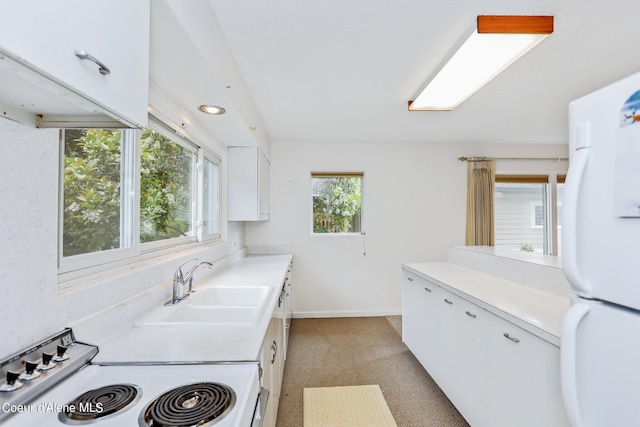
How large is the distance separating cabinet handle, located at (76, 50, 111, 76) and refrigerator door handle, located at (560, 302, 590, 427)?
4.97 ft

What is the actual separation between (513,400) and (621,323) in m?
0.80

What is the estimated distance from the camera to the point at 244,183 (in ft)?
10.2

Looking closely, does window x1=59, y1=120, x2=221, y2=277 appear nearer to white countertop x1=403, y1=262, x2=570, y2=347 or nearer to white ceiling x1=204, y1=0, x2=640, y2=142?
white ceiling x1=204, y1=0, x2=640, y2=142

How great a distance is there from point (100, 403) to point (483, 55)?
248 cm

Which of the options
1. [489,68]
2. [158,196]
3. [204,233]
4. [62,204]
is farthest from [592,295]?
[204,233]

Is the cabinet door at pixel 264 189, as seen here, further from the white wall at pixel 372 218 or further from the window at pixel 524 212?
the window at pixel 524 212

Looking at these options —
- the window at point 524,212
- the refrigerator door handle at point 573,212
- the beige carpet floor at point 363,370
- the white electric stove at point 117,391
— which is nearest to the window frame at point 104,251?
the white electric stove at point 117,391

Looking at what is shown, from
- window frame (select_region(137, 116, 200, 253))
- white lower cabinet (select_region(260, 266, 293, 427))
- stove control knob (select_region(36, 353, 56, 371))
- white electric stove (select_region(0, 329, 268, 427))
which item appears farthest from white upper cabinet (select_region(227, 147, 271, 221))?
stove control knob (select_region(36, 353, 56, 371))

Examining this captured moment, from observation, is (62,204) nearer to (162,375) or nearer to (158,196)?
(162,375)

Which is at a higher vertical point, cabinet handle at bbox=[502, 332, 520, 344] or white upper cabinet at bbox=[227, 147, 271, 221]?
Answer: white upper cabinet at bbox=[227, 147, 271, 221]

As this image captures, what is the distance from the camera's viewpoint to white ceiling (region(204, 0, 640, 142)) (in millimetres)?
1519

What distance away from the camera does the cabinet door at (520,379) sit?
1.20m

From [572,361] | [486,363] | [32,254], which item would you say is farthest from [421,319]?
[32,254]

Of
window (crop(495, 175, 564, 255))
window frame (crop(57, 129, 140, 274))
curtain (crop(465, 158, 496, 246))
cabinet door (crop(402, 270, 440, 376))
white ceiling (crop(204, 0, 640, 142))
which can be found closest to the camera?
window frame (crop(57, 129, 140, 274))
